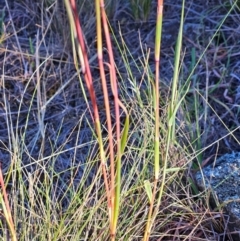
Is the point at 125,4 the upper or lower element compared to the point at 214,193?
upper

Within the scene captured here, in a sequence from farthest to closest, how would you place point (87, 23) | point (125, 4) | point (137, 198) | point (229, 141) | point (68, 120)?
point (125, 4) → point (87, 23) → point (68, 120) → point (229, 141) → point (137, 198)

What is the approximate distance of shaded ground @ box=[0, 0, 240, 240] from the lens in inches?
73.0

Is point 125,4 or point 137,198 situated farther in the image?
point 125,4

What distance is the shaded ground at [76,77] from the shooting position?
6.08 feet

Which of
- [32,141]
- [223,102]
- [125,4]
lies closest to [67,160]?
[32,141]

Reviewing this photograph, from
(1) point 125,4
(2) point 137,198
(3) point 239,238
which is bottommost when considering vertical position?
(3) point 239,238

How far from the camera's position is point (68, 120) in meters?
1.96

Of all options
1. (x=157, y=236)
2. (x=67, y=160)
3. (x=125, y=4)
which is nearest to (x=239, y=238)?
(x=157, y=236)

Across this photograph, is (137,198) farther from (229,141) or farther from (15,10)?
(15,10)

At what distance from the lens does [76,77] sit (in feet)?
6.79

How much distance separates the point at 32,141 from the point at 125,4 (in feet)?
2.28

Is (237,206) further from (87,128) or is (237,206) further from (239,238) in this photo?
(87,128)

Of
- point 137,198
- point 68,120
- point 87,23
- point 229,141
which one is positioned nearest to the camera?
point 137,198

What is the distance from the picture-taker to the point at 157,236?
153cm
